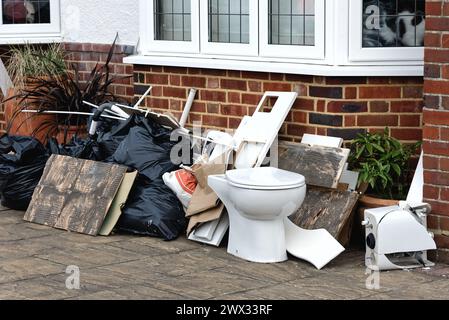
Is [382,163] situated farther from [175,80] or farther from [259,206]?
[175,80]

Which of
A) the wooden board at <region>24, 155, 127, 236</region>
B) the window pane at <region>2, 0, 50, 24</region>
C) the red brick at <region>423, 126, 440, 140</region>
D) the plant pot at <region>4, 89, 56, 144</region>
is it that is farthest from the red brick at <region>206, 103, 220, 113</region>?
the window pane at <region>2, 0, 50, 24</region>

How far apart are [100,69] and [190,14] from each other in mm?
1264

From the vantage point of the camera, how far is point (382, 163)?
7395mm

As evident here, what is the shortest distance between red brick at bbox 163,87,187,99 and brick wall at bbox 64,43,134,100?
71 cm

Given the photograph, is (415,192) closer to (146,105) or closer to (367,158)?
(367,158)

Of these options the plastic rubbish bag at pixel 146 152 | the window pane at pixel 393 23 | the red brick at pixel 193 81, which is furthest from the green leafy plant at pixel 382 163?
the red brick at pixel 193 81

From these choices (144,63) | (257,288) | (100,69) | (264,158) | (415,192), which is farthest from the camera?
(100,69)

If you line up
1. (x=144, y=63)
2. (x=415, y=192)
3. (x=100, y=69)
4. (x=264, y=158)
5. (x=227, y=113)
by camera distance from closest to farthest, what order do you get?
(x=415, y=192) → (x=264, y=158) → (x=227, y=113) → (x=144, y=63) → (x=100, y=69)

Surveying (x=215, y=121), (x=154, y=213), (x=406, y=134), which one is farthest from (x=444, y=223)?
(x=215, y=121)

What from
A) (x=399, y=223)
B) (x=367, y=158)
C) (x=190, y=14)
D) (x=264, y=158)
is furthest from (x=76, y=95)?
(x=399, y=223)

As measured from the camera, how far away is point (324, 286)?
646cm

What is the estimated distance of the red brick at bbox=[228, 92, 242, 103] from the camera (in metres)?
8.30

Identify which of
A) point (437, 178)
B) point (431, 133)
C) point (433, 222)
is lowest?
point (433, 222)

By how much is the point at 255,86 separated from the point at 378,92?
1.01 m
